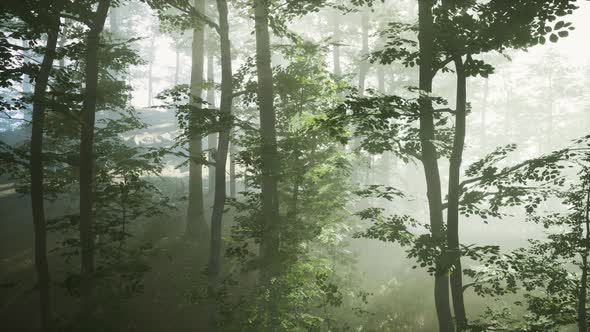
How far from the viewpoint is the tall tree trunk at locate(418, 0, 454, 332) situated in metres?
6.01

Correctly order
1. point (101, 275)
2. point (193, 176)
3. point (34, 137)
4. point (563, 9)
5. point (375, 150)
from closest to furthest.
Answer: point (563, 9) → point (375, 150) → point (101, 275) → point (34, 137) → point (193, 176)

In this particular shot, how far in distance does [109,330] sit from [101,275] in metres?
3.03

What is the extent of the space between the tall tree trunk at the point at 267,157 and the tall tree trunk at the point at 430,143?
3.55 meters

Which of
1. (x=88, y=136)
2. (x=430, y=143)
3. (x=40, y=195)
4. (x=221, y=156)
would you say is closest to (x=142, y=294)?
(x=40, y=195)

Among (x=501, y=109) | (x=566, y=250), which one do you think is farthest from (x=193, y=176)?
(x=501, y=109)

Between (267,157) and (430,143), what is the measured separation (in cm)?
388

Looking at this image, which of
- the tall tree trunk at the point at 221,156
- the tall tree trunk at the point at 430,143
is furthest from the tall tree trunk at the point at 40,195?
the tall tree trunk at the point at 430,143

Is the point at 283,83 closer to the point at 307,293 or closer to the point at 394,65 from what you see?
the point at 307,293

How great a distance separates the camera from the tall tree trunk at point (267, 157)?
8.51m

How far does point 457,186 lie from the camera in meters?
6.15

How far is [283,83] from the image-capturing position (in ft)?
30.9

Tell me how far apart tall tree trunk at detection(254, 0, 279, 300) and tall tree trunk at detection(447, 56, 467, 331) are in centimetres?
401

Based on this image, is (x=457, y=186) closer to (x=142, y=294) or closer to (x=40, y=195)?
(x=40, y=195)

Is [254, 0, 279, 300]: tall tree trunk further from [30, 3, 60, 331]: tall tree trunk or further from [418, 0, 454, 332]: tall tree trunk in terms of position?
[30, 3, 60, 331]: tall tree trunk
